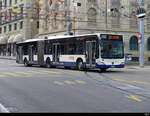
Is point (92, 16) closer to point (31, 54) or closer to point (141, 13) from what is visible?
point (141, 13)

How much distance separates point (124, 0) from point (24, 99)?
44059mm

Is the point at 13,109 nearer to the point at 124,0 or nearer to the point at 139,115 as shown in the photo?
the point at 139,115

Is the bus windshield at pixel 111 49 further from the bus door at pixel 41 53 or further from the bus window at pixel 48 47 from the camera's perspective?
the bus door at pixel 41 53

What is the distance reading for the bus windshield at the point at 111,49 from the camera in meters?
22.0

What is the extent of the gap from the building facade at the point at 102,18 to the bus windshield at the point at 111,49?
2544cm

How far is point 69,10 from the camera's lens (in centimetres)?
4853

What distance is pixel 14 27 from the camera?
70000 millimetres

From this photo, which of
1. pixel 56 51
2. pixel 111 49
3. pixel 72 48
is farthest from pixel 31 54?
pixel 111 49

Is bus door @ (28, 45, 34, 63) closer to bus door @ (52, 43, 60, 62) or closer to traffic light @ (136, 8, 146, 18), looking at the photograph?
bus door @ (52, 43, 60, 62)

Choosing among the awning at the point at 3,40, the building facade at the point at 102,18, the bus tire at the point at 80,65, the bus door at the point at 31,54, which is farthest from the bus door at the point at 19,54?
the awning at the point at 3,40

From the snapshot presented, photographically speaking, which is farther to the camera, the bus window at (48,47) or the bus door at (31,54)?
the bus door at (31,54)

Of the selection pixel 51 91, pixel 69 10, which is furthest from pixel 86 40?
pixel 69 10

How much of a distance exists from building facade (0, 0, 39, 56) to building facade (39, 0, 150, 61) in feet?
21.3

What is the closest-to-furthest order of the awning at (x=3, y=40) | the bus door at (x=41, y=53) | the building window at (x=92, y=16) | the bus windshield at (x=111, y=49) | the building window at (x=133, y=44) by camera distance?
the bus windshield at (x=111, y=49) → the bus door at (x=41, y=53) → the building window at (x=92, y=16) → the building window at (x=133, y=44) → the awning at (x=3, y=40)
